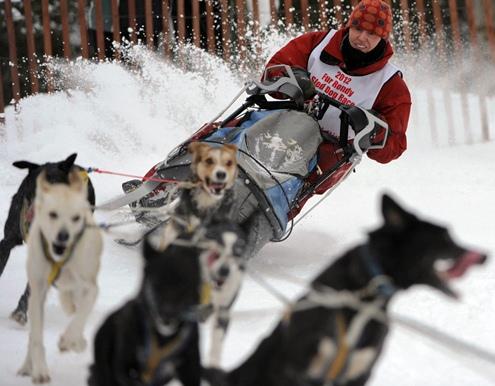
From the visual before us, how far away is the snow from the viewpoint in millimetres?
3557

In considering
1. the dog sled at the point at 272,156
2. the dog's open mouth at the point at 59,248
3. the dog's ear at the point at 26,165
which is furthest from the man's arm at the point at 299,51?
the dog's open mouth at the point at 59,248

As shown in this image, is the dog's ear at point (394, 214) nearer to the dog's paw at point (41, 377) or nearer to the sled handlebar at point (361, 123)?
the dog's paw at point (41, 377)

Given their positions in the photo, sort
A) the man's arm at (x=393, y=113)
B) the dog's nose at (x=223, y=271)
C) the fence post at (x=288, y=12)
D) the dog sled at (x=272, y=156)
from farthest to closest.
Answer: the fence post at (x=288, y=12) < the man's arm at (x=393, y=113) < the dog sled at (x=272, y=156) < the dog's nose at (x=223, y=271)

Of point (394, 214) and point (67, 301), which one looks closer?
point (394, 214)

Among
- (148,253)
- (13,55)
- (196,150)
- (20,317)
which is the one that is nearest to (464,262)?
(148,253)

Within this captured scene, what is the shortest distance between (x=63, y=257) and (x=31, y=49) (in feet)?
17.4

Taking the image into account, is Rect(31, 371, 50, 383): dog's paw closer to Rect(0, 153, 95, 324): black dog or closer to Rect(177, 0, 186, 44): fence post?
Rect(0, 153, 95, 324): black dog

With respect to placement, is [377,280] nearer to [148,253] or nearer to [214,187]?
[148,253]

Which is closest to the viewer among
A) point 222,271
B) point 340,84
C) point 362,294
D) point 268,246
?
point 362,294

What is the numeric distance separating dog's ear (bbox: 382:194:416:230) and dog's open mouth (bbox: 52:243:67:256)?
1.15m

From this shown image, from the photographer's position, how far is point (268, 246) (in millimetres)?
5352

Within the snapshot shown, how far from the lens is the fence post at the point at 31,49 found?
7680 mm

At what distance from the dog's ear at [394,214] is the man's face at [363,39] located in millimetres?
2686

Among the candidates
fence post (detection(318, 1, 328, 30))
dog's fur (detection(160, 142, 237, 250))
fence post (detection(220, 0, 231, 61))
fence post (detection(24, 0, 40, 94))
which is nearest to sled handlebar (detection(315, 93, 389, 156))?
dog's fur (detection(160, 142, 237, 250))
